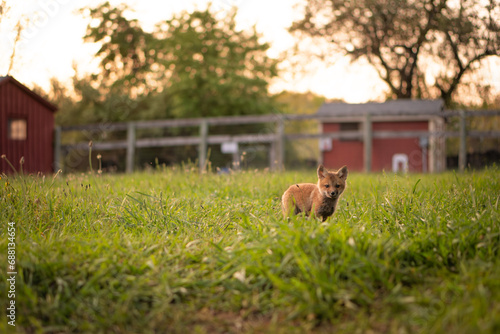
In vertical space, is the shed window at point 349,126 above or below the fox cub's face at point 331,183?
above

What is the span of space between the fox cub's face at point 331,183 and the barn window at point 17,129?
1196 centimetres

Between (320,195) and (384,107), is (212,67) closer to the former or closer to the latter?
(384,107)

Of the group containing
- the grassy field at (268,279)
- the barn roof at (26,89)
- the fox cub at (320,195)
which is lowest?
the grassy field at (268,279)

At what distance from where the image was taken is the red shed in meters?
13.5

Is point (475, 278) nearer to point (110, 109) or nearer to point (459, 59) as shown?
point (459, 59)

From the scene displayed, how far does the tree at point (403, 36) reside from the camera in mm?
17906

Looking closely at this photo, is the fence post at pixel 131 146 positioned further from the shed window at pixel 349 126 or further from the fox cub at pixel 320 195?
the fox cub at pixel 320 195

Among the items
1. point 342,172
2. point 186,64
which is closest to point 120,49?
point 186,64

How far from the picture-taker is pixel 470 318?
2.54 metres

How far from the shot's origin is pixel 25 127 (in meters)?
14.3

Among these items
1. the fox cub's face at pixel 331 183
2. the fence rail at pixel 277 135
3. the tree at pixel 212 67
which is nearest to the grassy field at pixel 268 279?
the fox cub's face at pixel 331 183

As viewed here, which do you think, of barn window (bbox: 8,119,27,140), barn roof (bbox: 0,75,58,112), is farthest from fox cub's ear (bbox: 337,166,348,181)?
barn window (bbox: 8,119,27,140)

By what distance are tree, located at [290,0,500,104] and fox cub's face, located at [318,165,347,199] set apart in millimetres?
13499

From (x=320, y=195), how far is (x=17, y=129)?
1226 cm
